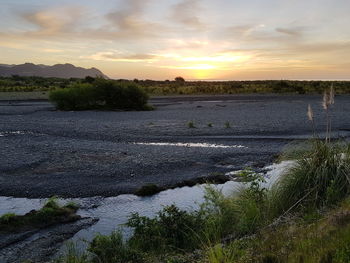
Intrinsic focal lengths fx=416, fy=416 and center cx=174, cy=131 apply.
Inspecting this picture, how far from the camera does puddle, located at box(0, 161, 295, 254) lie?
9.77 meters

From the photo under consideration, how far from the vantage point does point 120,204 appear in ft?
36.3

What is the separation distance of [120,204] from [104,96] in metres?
33.0

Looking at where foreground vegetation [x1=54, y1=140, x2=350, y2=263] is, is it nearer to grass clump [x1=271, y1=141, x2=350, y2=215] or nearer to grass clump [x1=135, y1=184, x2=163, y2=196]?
grass clump [x1=271, y1=141, x2=350, y2=215]

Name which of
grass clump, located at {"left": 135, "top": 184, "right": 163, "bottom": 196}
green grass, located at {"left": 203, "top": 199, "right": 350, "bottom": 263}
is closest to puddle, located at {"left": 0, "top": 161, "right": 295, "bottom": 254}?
grass clump, located at {"left": 135, "top": 184, "right": 163, "bottom": 196}

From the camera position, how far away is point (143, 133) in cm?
2427

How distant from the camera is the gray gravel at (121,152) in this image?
43.3 ft

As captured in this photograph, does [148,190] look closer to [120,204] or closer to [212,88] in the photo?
[120,204]

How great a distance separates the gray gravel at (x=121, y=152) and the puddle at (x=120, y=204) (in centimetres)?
64

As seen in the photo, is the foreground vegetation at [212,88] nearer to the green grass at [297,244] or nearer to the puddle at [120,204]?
the puddle at [120,204]

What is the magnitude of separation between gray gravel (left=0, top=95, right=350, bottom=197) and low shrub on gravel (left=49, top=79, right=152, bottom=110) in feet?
38.4

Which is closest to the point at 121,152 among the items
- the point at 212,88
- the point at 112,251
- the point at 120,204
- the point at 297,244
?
the point at 120,204

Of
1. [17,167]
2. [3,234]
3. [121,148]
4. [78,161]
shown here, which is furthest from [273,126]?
[3,234]

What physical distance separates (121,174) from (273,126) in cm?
1451

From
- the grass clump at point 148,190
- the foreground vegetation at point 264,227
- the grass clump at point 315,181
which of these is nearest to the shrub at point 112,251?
the foreground vegetation at point 264,227
